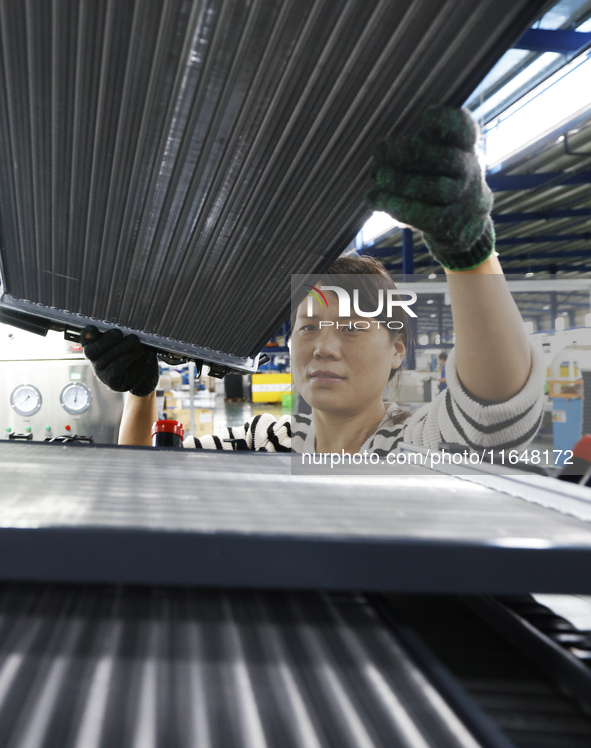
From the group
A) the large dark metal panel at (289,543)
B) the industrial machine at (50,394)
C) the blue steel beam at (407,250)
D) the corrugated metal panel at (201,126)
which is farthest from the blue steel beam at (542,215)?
the large dark metal panel at (289,543)

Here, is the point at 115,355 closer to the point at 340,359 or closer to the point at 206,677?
the point at 340,359

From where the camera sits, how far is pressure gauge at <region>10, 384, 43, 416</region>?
348 centimetres

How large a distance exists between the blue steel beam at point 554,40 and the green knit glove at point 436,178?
16.0ft

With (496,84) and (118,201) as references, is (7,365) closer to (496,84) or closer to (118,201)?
(118,201)

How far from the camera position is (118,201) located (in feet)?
3.16

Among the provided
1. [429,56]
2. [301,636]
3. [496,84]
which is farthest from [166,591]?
[496,84]

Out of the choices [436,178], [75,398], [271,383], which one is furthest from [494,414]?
[271,383]

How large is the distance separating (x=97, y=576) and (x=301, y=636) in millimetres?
280

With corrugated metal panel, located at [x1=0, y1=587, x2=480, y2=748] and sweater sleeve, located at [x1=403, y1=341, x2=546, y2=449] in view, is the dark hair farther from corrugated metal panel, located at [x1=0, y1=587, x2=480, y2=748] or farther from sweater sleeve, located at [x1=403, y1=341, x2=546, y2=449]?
corrugated metal panel, located at [x1=0, y1=587, x2=480, y2=748]

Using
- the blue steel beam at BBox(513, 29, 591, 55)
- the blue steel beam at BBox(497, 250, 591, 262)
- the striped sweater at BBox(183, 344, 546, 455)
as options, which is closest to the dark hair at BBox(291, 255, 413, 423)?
the striped sweater at BBox(183, 344, 546, 455)

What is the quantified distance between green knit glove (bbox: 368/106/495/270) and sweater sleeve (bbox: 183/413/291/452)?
70.4 inches

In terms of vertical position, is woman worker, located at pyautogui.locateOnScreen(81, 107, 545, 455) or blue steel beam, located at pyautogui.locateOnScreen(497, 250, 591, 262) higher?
blue steel beam, located at pyautogui.locateOnScreen(497, 250, 591, 262)

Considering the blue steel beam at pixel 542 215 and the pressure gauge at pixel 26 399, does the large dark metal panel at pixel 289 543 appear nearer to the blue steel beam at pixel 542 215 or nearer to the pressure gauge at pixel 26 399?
the pressure gauge at pixel 26 399

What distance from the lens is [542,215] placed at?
990 centimetres
